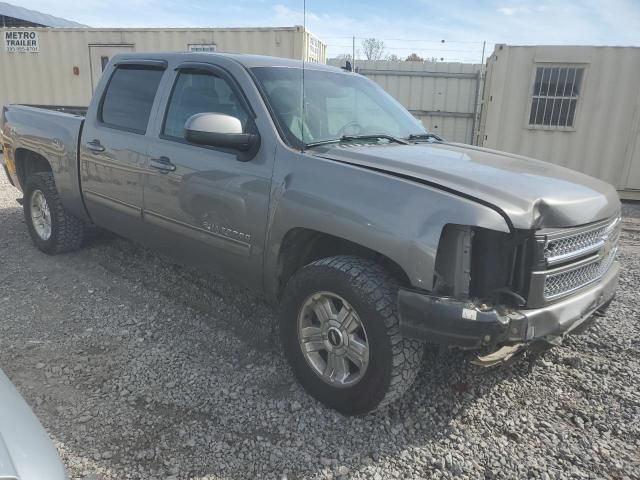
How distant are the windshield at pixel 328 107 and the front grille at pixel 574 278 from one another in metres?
1.49

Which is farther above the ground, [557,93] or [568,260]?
[557,93]

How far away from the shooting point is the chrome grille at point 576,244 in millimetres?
2373

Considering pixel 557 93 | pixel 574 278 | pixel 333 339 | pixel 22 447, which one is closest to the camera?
pixel 22 447

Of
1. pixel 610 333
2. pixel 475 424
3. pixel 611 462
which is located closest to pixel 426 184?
pixel 475 424

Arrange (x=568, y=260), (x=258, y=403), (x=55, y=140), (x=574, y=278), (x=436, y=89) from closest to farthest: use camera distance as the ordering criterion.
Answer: (x=568, y=260), (x=574, y=278), (x=258, y=403), (x=55, y=140), (x=436, y=89)

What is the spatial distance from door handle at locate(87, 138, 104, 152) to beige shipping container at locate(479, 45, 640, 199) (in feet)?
27.0

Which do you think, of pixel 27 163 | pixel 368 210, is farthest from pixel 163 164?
pixel 27 163

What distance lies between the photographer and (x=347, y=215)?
2584mm

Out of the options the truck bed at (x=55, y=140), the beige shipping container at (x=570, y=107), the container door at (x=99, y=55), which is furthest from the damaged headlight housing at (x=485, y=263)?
the container door at (x=99, y=55)

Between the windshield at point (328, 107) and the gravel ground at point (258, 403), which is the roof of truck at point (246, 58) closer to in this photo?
the windshield at point (328, 107)

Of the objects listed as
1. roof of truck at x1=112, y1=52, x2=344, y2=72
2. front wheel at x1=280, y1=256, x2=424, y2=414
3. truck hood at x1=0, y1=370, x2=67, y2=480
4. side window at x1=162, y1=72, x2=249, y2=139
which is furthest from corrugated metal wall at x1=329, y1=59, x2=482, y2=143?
truck hood at x1=0, y1=370, x2=67, y2=480

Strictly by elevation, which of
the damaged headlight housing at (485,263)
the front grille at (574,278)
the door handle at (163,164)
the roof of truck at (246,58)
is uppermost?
the roof of truck at (246,58)

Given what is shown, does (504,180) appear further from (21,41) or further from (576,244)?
(21,41)

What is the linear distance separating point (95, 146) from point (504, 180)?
3.26 m
